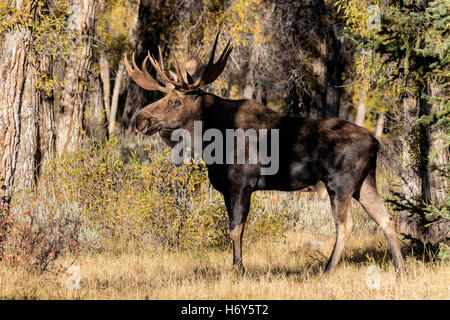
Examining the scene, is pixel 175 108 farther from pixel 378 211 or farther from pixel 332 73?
pixel 332 73

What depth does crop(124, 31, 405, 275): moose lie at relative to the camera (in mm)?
7098

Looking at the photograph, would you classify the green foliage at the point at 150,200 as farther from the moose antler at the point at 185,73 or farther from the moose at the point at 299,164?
the moose at the point at 299,164

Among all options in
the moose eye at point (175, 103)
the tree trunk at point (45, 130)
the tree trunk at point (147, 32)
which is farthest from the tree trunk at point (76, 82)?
the moose eye at point (175, 103)

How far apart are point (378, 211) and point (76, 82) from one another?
6626 millimetres

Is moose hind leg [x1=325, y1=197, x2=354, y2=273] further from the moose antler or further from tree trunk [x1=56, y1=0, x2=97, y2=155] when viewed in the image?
tree trunk [x1=56, y1=0, x2=97, y2=155]

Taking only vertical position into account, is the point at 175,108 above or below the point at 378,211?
above

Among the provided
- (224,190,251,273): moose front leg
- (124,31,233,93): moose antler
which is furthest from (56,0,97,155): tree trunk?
(224,190,251,273): moose front leg

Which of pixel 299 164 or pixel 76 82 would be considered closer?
pixel 299 164

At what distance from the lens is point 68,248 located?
26.9ft

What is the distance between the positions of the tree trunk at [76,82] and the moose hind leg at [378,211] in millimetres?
6019

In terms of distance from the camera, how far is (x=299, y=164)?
718 centimetres

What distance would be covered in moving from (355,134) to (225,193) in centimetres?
175

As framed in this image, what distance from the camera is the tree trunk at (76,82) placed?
447 inches

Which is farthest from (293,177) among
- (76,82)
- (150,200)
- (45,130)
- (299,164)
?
(45,130)
